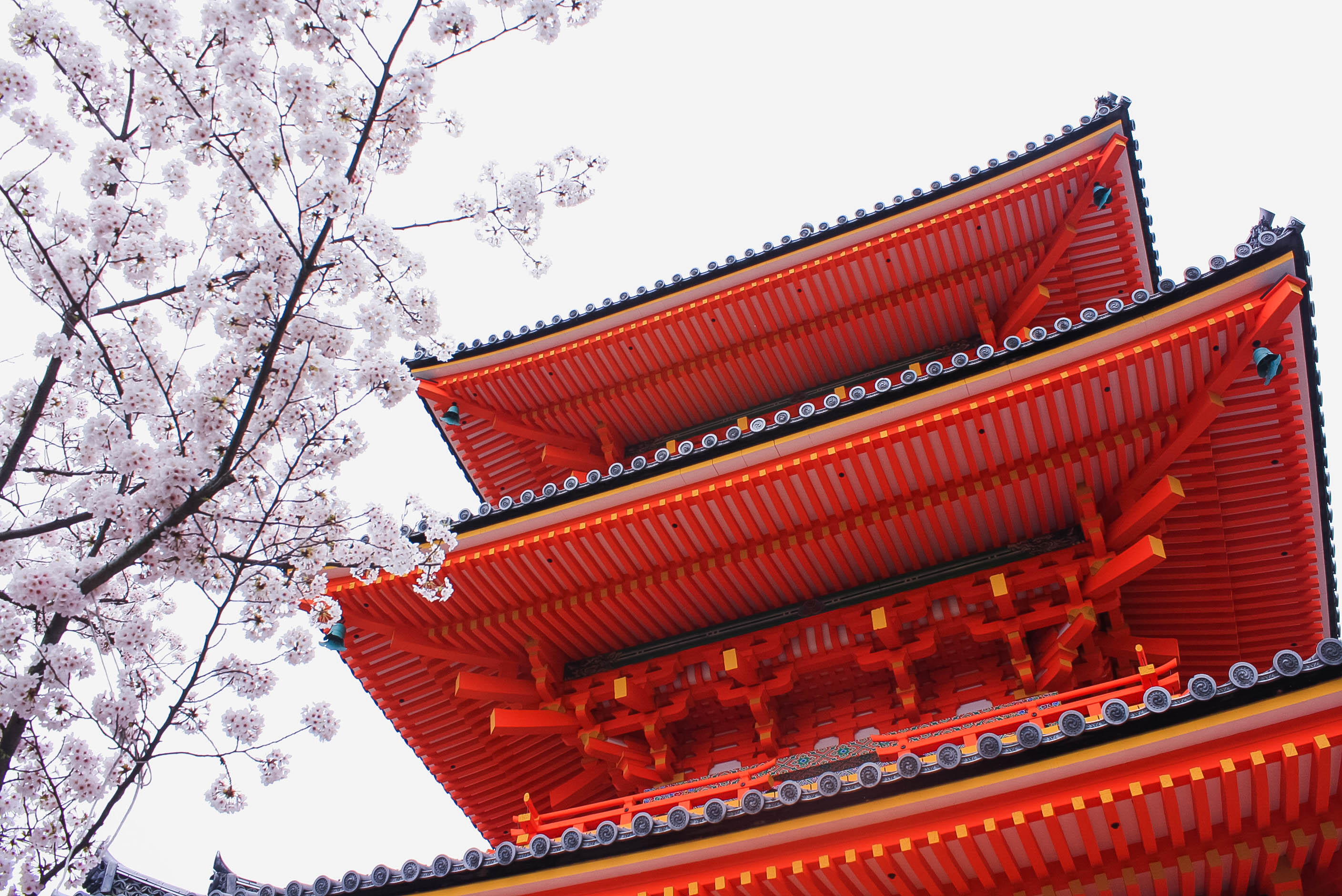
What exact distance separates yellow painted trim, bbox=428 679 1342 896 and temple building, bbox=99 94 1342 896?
0.06ft

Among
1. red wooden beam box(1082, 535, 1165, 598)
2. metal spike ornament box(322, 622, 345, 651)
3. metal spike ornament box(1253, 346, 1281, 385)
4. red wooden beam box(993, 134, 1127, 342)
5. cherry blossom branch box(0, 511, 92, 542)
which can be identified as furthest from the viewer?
red wooden beam box(993, 134, 1127, 342)

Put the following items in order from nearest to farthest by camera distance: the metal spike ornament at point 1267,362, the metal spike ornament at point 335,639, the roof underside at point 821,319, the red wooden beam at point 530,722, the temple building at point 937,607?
1. the temple building at point 937,607
2. the metal spike ornament at point 1267,362
3. the metal spike ornament at point 335,639
4. the red wooden beam at point 530,722
5. the roof underside at point 821,319

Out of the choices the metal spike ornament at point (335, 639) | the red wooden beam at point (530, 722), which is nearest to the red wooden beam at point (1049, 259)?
the red wooden beam at point (530, 722)

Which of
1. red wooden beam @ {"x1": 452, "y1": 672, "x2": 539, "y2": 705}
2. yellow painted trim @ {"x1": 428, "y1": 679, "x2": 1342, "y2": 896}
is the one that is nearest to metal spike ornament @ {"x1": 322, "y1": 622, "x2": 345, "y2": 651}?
red wooden beam @ {"x1": 452, "y1": 672, "x2": 539, "y2": 705}

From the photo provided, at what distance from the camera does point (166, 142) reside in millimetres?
4855

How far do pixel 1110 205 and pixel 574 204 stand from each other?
7.43 meters

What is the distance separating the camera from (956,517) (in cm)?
805

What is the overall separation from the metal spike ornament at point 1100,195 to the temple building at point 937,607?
7cm

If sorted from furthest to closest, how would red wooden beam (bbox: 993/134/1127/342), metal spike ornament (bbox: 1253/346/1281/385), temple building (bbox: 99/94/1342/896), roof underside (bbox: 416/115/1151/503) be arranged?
roof underside (bbox: 416/115/1151/503), red wooden beam (bbox: 993/134/1127/342), metal spike ornament (bbox: 1253/346/1281/385), temple building (bbox: 99/94/1342/896)

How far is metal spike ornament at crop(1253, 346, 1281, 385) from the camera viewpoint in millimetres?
6816

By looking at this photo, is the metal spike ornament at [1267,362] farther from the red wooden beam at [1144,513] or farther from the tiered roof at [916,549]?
the red wooden beam at [1144,513]

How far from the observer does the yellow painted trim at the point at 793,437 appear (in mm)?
6926

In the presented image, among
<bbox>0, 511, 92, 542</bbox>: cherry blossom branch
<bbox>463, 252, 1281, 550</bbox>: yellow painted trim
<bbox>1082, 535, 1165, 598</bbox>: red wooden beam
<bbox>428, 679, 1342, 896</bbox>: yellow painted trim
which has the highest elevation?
<bbox>463, 252, 1281, 550</bbox>: yellow painted trim

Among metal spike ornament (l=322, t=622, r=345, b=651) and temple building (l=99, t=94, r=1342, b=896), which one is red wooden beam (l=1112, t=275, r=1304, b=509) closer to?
temple building (l=99, t=94, r=1342, b=896)
